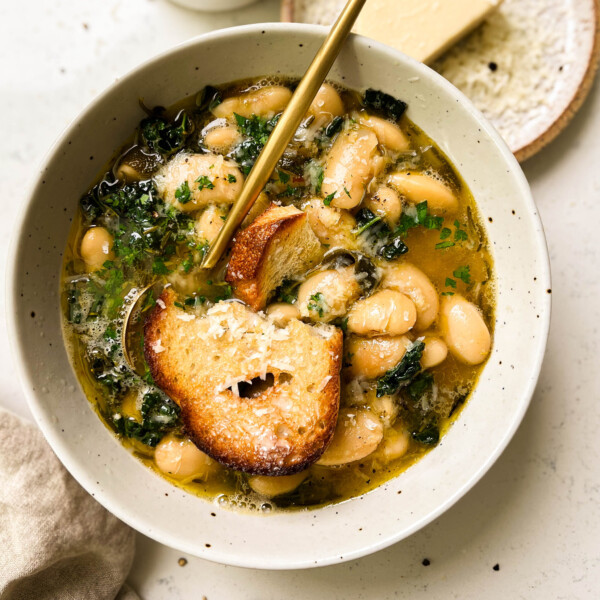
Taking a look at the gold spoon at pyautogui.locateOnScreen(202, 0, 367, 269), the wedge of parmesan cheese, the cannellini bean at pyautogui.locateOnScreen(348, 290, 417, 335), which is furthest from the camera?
the wedge of parmesan cheese

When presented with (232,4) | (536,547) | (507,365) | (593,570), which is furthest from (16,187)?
(593,570)

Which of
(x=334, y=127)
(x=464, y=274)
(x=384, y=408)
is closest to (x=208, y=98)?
(x=334, y=127)

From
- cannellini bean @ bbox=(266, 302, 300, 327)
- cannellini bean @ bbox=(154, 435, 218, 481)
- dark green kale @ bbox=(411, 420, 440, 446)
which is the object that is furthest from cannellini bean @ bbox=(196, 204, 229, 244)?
dark green kale @ bbox=(411, 420, 440, 446)

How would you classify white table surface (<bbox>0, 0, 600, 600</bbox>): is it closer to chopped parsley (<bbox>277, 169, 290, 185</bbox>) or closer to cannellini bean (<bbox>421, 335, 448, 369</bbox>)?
cannellini bean (<bbox>421, 335, 448, 369</bbox>)

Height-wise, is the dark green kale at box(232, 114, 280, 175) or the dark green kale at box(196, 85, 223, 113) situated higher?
the dark green kale at box(196, 85, 223, 113)


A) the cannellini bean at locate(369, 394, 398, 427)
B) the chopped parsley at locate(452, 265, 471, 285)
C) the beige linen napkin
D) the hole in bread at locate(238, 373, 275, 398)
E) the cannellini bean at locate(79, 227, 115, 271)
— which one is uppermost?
the cannellini bean at locate(79, 227, 115, 271)

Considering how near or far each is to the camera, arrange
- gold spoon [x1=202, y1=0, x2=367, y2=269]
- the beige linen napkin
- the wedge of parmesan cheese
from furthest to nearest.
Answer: the wedge of parmesan cheese → the beige linen napkin → gold spoon [x1=202, y1=0, x2=367, y2=269]

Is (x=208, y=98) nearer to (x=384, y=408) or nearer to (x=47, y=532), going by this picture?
(x=384, y=408)

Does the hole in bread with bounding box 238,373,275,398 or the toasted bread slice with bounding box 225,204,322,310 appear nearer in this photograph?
the toasted bread slice with bounding box 225,204,322,310
